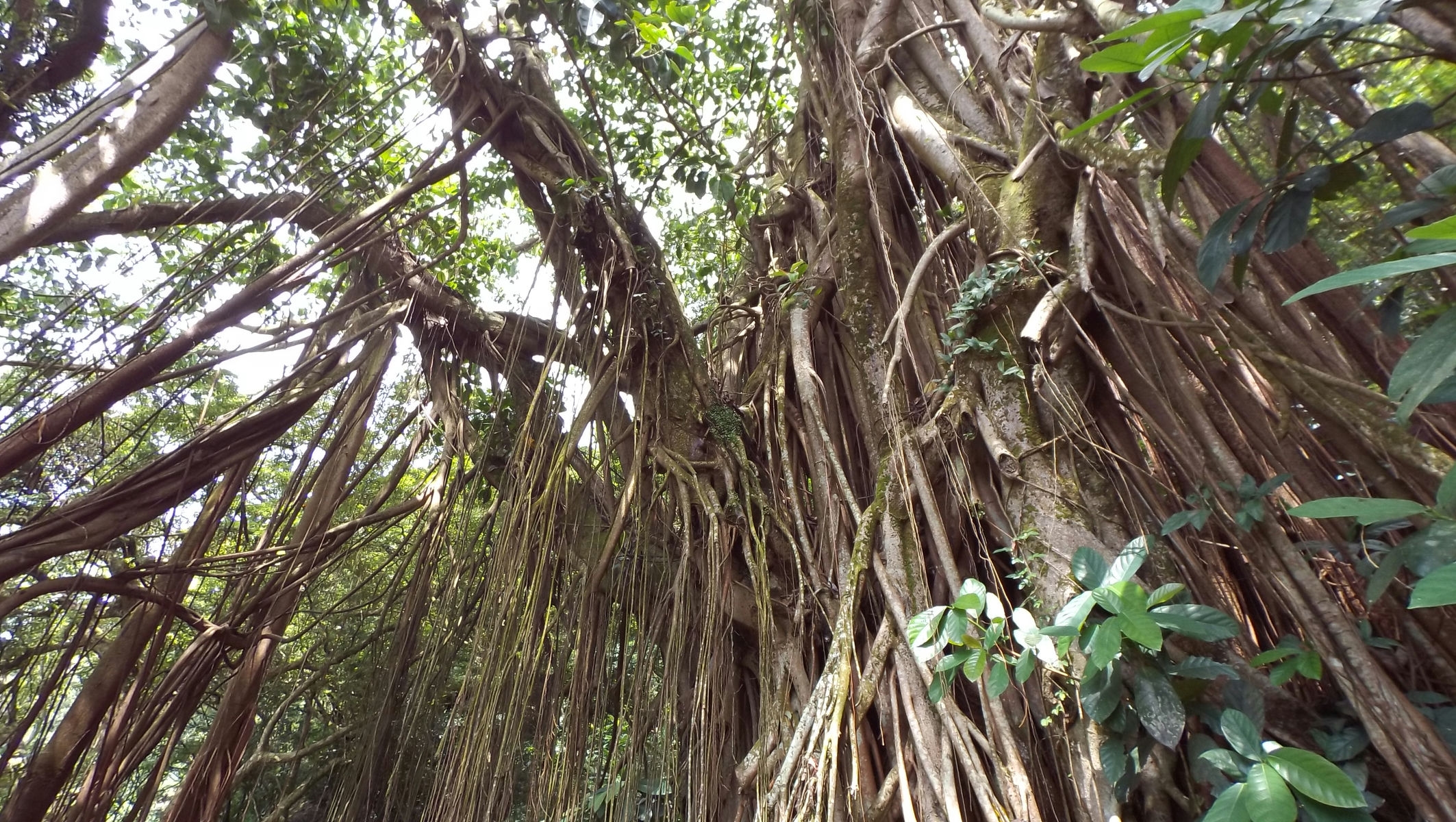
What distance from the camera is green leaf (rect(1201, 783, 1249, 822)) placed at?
750 millimetres

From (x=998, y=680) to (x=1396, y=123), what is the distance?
32.9 inches

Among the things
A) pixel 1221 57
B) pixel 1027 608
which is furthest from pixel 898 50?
pixel 1027 608

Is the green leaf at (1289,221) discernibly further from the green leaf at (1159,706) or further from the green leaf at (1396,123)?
the green leaf at (1159,706)

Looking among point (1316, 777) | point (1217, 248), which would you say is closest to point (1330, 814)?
point (1316, 777)

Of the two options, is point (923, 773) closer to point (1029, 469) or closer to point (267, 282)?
point (1029, 469)

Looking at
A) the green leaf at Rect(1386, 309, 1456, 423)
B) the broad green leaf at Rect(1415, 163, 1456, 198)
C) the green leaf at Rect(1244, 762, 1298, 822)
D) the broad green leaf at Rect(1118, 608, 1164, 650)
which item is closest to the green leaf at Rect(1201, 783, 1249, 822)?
the green leaf at Rect(1244, 762, 1298, 822)

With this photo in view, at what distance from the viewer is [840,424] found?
6.38ft

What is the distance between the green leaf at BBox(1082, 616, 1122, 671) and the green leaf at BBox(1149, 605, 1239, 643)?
44 millimetres

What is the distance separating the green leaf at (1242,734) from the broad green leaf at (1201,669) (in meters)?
0.05

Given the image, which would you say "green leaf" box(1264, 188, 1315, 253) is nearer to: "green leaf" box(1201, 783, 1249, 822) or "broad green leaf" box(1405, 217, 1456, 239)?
"broad green leaf" box(1405, 217, 1456, 239)

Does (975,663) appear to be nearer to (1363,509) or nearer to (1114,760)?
(1114,760)

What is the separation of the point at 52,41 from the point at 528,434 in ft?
6.12

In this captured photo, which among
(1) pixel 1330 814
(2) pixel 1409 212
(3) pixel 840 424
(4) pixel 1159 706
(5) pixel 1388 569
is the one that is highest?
(3) pixel 840 424

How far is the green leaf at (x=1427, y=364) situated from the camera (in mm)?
567
